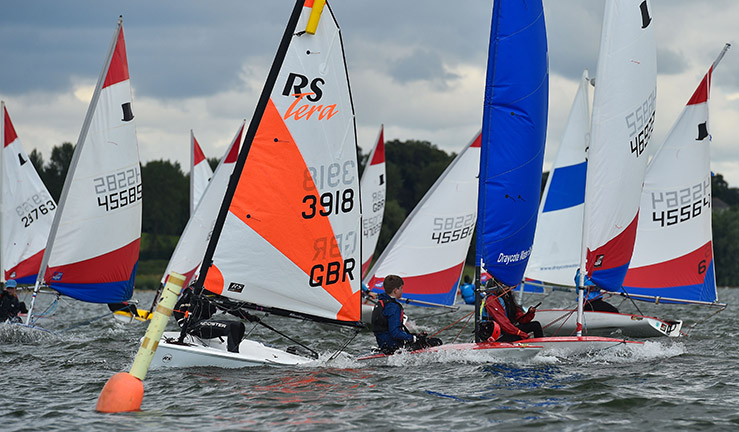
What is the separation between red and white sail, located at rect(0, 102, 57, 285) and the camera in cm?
1964

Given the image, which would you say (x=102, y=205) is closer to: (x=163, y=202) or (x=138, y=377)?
(x=138, y=377)

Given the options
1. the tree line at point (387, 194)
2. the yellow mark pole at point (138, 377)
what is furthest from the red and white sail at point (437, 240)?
the tree line at point (387, 194)

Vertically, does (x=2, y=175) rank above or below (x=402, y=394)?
above

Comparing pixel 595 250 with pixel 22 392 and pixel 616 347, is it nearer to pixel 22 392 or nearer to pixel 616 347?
pixel 616 347

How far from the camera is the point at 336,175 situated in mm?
10641

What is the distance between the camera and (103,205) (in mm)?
15656

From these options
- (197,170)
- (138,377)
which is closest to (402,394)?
(138,377)

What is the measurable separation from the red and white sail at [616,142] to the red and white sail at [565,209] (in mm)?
7785

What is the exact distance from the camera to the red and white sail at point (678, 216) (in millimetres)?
17281

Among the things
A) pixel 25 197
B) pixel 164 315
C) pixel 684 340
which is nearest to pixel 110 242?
pixel 25 197

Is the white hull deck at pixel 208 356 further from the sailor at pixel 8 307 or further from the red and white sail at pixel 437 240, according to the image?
the red and white sail at pixel 437 240

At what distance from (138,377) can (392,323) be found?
3.48 m

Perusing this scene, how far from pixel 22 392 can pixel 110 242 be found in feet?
21.8

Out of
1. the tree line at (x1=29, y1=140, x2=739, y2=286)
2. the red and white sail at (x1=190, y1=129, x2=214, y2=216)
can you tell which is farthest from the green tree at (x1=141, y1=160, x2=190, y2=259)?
the red and white sail at (x1=190, y1=129, x2=214, y2=216)
